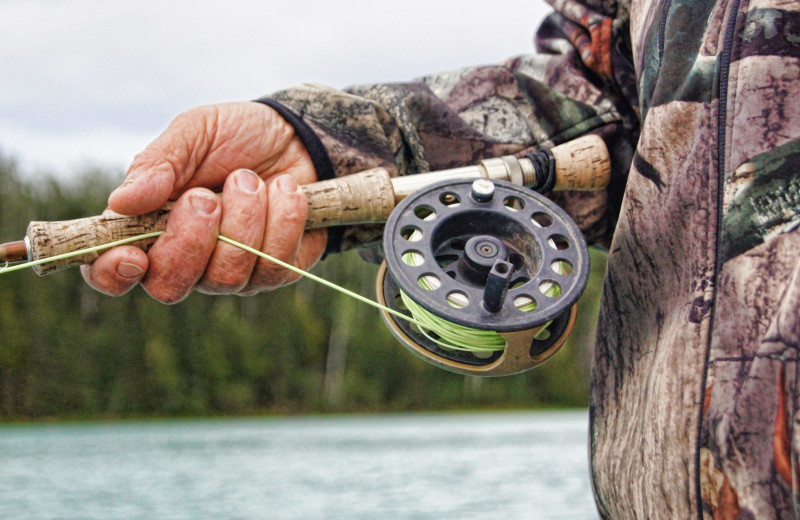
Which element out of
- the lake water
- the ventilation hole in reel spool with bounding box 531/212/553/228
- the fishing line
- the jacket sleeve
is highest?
the jacket sleeve

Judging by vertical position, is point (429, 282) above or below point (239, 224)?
below

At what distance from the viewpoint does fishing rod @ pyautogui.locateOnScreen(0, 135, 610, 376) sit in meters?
1.52

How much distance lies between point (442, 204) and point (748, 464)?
793 millimetres

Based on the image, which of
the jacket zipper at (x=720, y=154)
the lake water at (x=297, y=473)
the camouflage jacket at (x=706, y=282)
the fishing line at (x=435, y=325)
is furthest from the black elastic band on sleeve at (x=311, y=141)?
the lake water at (x=297, y=473)

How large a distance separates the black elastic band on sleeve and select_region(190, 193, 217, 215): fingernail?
312 millimetres

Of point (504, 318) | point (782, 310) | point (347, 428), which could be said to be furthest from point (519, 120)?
point (347, 428)

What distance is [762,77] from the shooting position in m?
1.16

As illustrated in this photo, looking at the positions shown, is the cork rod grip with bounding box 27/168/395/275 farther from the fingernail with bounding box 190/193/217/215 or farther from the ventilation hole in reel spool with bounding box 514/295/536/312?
the ventilation hole in reel spool with bounding box 514/295/536/312

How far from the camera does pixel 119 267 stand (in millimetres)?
1694

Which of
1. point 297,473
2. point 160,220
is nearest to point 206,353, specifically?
point 297,473

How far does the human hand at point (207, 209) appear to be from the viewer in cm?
170

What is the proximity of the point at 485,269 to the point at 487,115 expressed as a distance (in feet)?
2.03

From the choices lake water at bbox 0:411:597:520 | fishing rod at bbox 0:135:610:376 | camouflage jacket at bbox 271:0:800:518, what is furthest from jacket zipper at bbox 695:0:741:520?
lake water at bbox 0:411:597:520

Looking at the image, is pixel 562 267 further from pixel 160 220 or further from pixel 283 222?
pixel 160 220
